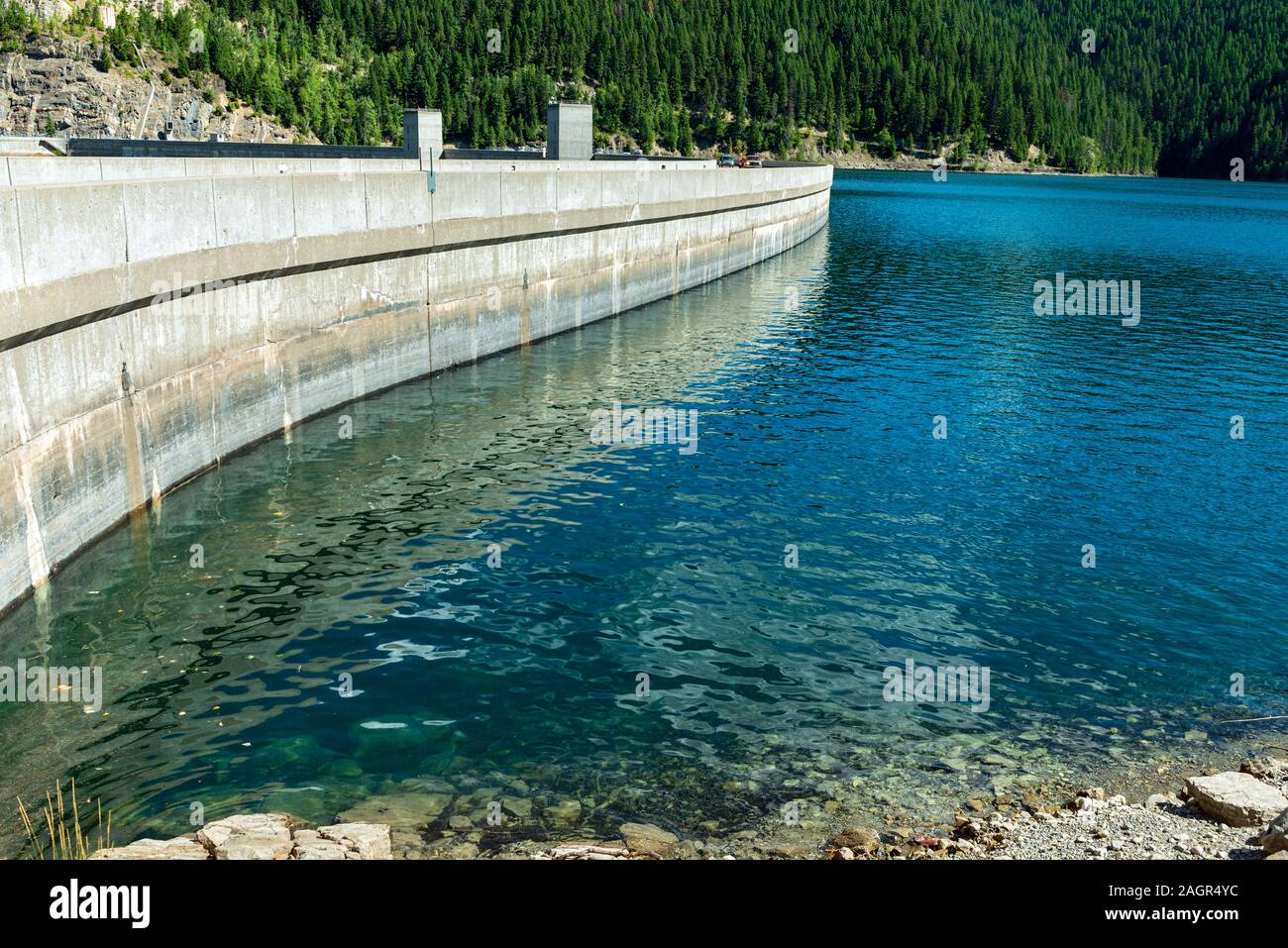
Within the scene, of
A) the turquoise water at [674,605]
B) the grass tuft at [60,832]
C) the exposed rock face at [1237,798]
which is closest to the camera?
the grass tuft at [60,832]

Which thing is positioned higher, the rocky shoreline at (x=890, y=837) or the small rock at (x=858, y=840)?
the rocky shoreline at (x=890, y=837)

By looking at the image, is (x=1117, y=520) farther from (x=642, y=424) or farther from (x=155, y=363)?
(x=155, y=363)

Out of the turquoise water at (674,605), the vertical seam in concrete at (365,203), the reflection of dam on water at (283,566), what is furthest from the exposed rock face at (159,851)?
the vertical seam in concrete at (365,203)

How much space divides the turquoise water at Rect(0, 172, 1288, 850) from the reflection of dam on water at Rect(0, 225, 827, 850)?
0.06 metres

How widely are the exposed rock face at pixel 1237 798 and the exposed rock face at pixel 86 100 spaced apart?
119 metres

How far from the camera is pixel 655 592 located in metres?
15.0

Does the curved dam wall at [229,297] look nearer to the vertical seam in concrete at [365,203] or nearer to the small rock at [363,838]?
the vertical seam in concrete at [365,203]

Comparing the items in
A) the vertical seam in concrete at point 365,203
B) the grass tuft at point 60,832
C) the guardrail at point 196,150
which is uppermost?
the guardrail at point 196,150

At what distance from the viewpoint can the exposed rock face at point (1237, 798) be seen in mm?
9609

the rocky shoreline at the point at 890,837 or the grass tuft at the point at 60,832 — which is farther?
the grass tuft at the point at 60,832

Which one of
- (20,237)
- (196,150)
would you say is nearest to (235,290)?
(20,237)

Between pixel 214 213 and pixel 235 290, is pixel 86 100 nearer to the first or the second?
pixel 235 290

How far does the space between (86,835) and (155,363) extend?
9267 mm
